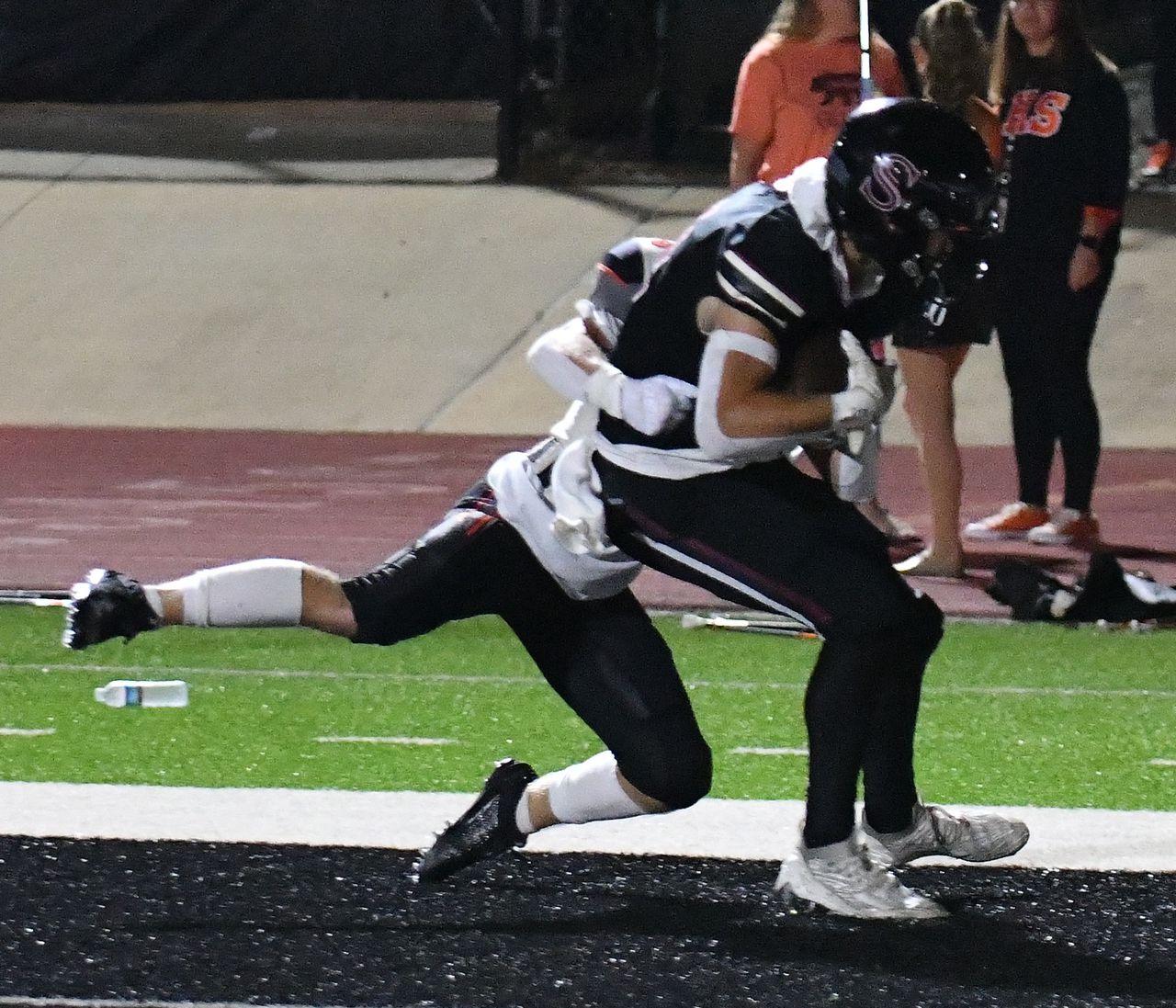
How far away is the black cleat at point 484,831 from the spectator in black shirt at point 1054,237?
14.5 ft

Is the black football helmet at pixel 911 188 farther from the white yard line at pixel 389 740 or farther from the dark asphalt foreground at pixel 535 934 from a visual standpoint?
the white yard line at pixel 389 740

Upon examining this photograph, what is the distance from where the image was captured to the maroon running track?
888 centimetres

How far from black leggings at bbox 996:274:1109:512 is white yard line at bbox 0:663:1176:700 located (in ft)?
7.15

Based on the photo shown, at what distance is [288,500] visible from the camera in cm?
1037

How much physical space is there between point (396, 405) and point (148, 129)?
492cm

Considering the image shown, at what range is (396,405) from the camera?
509 inches

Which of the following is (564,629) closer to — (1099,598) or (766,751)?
(766,751)

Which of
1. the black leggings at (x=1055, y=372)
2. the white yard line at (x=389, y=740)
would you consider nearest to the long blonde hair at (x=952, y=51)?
the black leggings at (x=1055, y=372)

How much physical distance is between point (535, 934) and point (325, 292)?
384 inches

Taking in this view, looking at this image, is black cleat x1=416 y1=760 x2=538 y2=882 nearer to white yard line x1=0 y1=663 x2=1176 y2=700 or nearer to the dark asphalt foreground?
the dark asphalt foreground

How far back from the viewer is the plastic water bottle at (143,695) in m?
5.94

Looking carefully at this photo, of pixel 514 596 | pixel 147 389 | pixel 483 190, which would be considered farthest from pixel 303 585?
pixel 483 190

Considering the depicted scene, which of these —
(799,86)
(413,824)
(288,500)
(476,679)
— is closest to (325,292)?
(288,500)

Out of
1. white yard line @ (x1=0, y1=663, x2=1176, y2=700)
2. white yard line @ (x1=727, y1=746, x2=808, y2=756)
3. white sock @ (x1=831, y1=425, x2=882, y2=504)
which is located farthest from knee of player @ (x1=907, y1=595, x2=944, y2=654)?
white yard line @ (x1=0, y1=663, x2=1176, y2=700)
